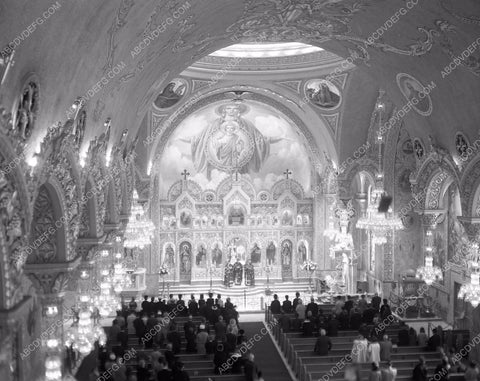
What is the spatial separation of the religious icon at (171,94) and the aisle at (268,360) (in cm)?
1140

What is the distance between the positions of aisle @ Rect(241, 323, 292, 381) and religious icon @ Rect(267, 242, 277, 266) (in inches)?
466

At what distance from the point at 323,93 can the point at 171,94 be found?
6910 mm

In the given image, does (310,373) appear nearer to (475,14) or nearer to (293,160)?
(475,14)

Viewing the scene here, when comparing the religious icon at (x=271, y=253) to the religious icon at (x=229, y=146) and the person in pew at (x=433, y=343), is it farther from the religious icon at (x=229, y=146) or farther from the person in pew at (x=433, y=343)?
the person in pew at (x=433, y=343)

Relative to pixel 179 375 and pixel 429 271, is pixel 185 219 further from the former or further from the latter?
pixel 179 375

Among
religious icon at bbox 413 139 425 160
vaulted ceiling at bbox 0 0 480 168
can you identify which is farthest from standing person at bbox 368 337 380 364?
religious icon at bbox 413 139 425 160

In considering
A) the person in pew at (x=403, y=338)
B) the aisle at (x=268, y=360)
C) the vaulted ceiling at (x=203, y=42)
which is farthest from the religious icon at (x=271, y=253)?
the person in pew at (x=403, y=338)

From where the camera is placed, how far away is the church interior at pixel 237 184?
992 centimetres

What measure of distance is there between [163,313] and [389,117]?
1268cm

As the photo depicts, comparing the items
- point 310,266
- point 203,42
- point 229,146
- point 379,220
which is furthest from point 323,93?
point 203,42

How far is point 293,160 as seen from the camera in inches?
1367

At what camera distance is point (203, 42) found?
1738cm

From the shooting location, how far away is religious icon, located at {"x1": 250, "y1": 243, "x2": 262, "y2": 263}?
3462cm

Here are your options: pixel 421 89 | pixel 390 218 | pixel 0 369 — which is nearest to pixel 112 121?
pixel 0 369
